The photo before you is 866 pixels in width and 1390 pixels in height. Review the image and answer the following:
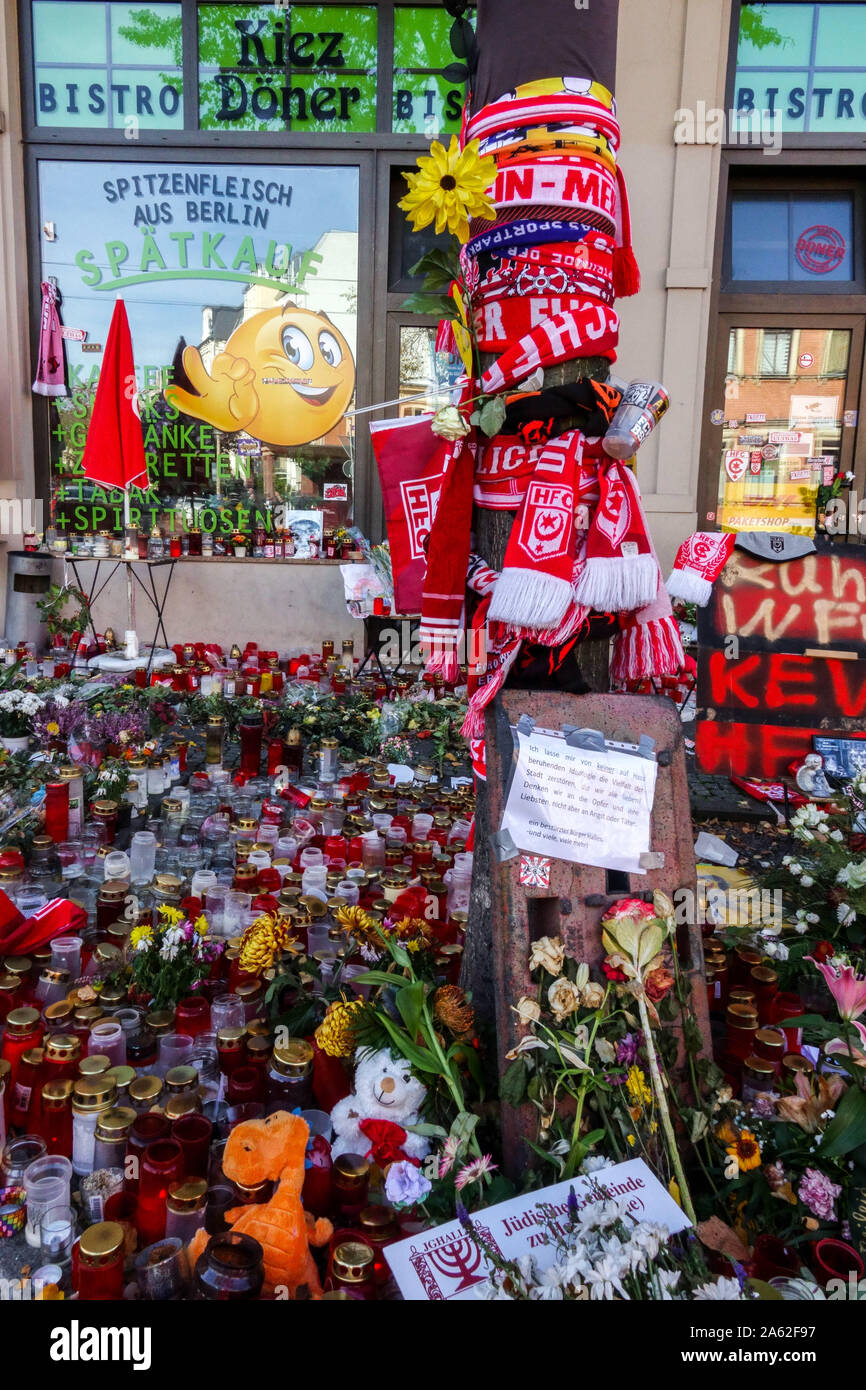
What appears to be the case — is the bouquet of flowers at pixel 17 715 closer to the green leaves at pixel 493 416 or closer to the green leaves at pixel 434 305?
the green leaves at pixel 434 305

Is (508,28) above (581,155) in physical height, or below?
above

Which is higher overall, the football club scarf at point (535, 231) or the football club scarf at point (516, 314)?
the football club scarf at point (535, 231)

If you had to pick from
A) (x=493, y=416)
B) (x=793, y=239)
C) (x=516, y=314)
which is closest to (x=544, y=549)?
(x=493, y=416)

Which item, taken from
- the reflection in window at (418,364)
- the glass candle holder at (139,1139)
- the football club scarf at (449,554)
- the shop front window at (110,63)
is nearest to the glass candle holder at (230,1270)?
the glass candle holder at (139,1139)

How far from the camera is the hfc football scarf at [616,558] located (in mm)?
1871

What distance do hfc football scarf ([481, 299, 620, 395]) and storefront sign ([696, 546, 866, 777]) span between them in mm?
2411

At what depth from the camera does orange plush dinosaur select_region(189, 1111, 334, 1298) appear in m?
1.36

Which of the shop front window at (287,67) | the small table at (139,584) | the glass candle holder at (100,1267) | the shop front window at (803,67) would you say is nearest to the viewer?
the glass candle holder at (100,1267)

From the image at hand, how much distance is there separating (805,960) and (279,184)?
6398mm

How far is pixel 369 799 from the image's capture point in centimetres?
356

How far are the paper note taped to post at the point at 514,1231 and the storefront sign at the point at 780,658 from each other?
2.87 m

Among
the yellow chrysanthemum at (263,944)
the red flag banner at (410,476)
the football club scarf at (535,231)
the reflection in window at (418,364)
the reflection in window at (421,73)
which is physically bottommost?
the yellow chrysanthemum at (263,944)

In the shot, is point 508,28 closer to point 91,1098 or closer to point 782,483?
point 91,1098
